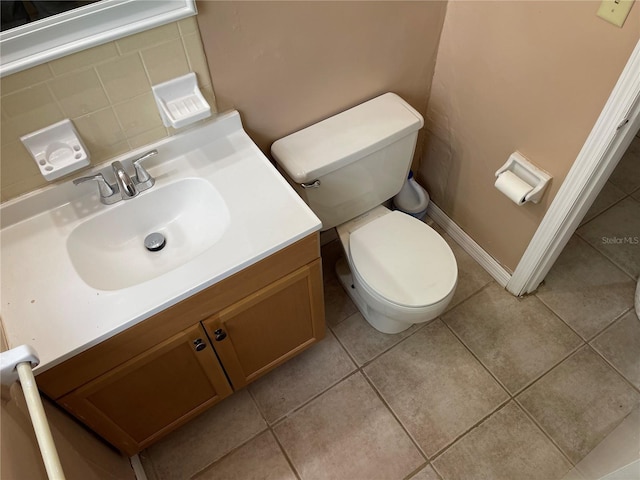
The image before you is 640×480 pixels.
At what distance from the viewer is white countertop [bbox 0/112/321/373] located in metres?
1.03

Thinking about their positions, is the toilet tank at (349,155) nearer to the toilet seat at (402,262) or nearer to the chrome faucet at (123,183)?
the toilet seat at (402,262)

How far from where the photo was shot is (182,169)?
1.31 metres

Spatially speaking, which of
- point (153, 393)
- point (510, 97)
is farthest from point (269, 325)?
point (510, 97)

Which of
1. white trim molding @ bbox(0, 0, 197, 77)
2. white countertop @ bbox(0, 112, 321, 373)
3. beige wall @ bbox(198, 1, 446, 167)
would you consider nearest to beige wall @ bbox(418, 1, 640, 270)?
beige wall @ bbox(198, 1, 446, 167)

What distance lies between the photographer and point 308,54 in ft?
4.52

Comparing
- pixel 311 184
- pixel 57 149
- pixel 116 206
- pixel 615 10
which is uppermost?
pixel 615 10

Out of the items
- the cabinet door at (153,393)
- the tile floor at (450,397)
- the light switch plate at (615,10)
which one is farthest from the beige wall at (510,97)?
the cabinet door at (153,393)

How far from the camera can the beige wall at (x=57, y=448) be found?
83 centimetres

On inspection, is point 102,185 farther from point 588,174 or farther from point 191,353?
point 588,174

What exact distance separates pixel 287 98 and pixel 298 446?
1152mm

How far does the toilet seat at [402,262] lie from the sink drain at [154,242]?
Answer: 631mm

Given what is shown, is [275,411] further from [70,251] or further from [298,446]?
[70,251]

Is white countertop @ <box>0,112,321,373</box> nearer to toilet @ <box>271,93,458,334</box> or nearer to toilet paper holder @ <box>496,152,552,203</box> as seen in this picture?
toilet @ <box>271,93,458,334</box>

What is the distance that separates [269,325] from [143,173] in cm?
56
